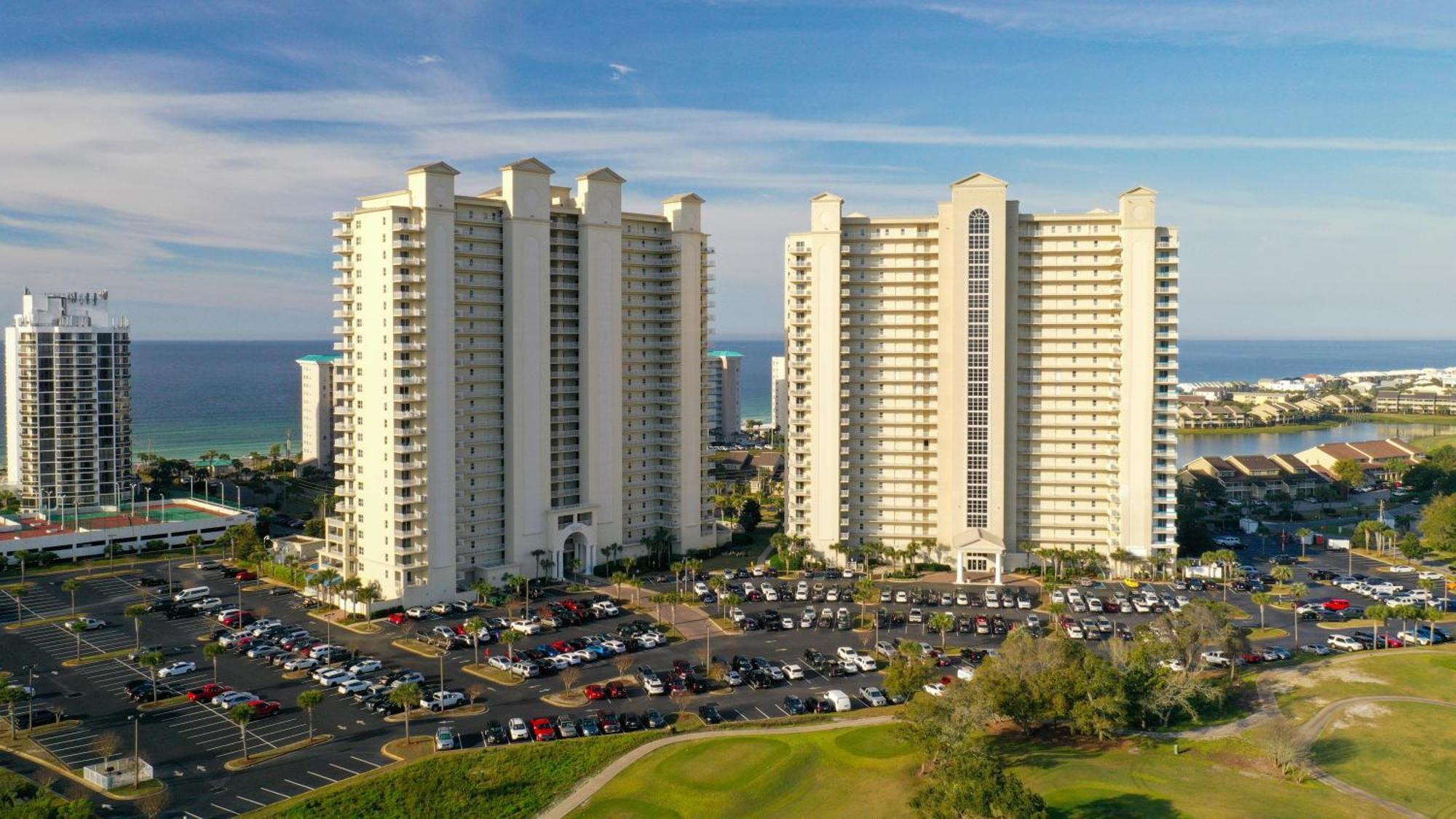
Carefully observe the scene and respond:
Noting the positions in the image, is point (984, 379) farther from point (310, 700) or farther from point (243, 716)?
point (243, 716)

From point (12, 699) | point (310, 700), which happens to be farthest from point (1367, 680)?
point (12, 699)

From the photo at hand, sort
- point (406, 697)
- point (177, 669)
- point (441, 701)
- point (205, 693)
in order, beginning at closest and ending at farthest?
point (406, 697) < point (441, 701) < point (205, 693) < point (177, 669)

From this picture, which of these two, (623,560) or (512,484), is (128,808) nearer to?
(512,484)

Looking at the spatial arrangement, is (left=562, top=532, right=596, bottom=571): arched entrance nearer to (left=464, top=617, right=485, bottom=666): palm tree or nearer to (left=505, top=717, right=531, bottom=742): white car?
(left=464, top=617, right=485, bottom=666): palm tree

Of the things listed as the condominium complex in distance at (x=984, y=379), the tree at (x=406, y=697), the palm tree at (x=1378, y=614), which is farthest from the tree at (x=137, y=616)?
the palm tree at (x=1378, y=614)

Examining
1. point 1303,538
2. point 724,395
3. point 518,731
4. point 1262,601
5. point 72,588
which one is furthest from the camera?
point 724,395

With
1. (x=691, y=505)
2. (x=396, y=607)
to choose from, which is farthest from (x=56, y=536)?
(x=691, y=505)
